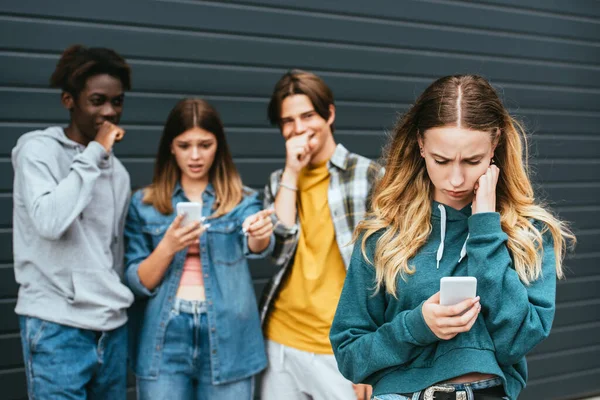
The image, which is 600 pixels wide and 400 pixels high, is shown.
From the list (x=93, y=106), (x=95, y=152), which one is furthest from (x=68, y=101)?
(x=95, y=152)

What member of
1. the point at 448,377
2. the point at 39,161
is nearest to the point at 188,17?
the point at 39,161

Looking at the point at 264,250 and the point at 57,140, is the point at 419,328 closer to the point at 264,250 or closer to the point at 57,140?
the point at 264,250

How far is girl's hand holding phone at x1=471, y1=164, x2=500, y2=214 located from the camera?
209 cm

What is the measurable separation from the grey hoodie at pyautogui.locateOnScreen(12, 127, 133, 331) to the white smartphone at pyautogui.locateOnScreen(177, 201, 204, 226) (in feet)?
1.23

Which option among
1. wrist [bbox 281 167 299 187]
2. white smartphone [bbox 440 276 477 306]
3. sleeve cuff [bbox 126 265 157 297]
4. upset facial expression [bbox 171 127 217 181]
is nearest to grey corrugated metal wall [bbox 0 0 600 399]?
upset facial expression [bbox 171 127 217 181]

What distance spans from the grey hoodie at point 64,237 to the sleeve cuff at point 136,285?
0.06 meters

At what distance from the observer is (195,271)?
3250 mm

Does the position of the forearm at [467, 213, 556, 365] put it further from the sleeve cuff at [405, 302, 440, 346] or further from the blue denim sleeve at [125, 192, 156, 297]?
the blue denim sleeve at [125, 192, 156, 297]

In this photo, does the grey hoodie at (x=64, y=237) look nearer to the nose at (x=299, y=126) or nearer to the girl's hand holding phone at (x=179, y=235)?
the girl's hand holding phone at (x=179, y=235)

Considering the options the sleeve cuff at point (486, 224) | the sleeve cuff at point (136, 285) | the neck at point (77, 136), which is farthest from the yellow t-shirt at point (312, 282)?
the sleeve cuff at point (486, 224)

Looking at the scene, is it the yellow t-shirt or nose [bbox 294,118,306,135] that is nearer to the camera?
the yellow t-shirt

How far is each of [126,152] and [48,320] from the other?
145 cm

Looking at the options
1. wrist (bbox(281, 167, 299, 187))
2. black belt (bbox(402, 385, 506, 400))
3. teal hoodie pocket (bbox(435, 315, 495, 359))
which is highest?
wrist (bbox(281, 167, 299, 187))

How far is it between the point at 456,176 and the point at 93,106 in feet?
5.88
